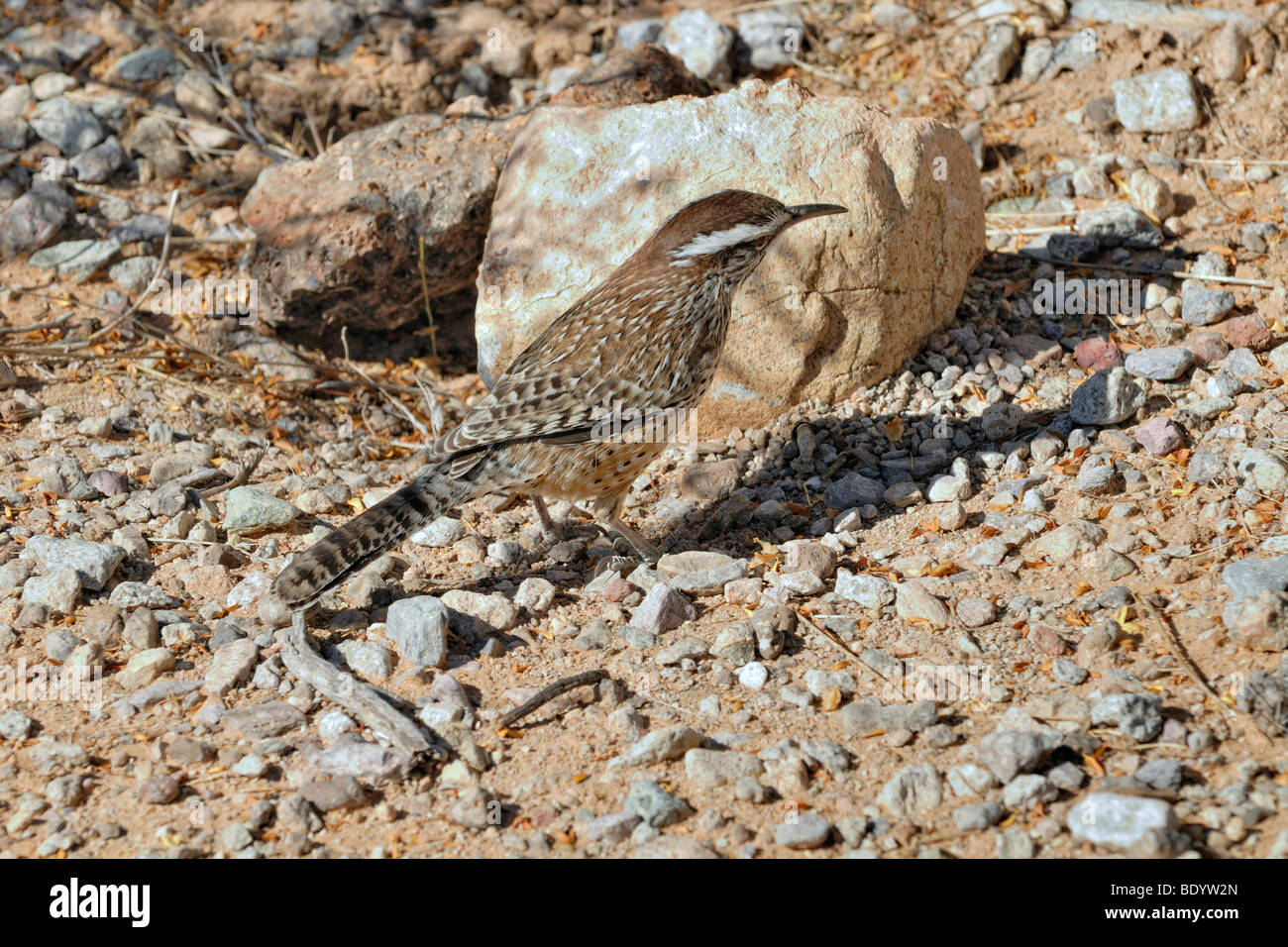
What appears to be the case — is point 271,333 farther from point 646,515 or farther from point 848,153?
point 848,153

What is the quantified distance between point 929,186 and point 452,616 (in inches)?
128

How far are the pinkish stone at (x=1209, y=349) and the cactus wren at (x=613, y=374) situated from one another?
6.47 ft

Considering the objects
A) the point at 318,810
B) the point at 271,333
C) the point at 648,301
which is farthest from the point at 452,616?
the point at 271,333

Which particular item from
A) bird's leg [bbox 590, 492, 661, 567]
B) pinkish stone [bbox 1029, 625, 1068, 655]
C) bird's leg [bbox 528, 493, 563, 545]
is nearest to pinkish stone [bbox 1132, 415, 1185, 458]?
pinkish stone [bbox 1029, 625, 1068, 655]

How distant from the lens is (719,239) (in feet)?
17.2

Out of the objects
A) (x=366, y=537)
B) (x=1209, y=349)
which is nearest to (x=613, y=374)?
(x=366, y=537)

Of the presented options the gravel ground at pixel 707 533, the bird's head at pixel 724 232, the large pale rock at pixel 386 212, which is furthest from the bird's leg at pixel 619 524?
the large pale rock at pixel 386 212

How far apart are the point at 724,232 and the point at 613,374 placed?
2.64 feet

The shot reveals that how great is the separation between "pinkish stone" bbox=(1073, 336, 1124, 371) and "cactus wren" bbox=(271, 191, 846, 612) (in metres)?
1.62

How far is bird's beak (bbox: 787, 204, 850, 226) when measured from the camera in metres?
5.34

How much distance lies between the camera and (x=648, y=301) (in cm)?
534

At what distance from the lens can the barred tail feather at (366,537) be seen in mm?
4520

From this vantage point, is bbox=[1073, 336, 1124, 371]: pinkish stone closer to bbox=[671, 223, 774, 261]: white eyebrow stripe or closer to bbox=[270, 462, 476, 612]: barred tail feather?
bbox=[671, 223, 774, 261]: white eyebrow stripe

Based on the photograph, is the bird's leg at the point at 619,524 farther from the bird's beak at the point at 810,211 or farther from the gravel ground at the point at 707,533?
the bird's beak at the point at 810,211
